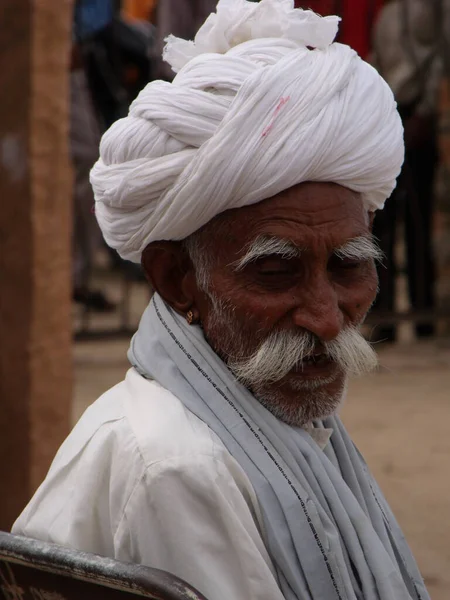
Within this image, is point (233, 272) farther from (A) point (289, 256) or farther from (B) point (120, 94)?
(B) point (120, 94)

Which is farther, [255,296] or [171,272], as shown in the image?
[171,272]

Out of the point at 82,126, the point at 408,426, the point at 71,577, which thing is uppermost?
the point at 82,126

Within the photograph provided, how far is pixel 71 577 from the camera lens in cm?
182

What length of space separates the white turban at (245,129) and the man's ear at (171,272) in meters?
0.03

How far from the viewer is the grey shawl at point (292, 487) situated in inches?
82.5

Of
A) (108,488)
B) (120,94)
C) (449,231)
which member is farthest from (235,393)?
(120,94)

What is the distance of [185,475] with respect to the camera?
2021 mm

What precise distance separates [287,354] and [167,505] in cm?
38

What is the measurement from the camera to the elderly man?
2107mm

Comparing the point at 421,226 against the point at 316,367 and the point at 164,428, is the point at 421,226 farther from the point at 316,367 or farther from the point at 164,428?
the point at 164,428

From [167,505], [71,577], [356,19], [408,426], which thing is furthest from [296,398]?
[356,19]

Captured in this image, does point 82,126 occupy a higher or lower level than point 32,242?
higher

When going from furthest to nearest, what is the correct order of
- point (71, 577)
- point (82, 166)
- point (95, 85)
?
point (95, 85) → point (82, 166) → point (71, 577)

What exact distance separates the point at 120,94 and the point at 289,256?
9511mm
